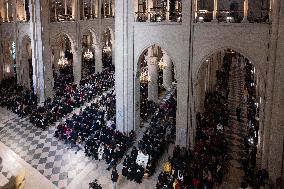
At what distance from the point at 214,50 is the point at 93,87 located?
12477 millimetres

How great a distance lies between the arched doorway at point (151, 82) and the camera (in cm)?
1742

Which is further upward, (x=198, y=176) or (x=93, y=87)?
(x=93, y=87)

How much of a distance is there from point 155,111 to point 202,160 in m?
7.77

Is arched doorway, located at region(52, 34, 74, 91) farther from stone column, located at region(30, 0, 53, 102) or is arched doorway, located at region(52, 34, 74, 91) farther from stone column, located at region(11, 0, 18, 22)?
stone column, located at region(11, 0, 18, 22)

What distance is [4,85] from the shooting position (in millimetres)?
25938

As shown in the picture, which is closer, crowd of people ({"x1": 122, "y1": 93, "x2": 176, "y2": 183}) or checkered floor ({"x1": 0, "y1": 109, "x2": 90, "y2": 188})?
crowd of people ({"x1": 122, "y1": 93, "x2": 176, "y2": 183})

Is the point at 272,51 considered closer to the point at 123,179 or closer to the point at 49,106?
the point at 123,179

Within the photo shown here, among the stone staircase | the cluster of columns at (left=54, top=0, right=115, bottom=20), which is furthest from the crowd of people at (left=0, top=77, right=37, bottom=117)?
the stone staircase

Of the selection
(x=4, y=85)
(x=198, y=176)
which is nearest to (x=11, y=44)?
(x=4, y=85)

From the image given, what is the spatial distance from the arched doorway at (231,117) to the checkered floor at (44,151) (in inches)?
230

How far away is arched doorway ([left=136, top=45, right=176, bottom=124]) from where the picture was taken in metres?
17.4

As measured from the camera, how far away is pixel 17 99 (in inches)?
848

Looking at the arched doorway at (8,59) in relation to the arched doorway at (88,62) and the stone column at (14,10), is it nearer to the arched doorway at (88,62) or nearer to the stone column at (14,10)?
the stone column at (14,10)

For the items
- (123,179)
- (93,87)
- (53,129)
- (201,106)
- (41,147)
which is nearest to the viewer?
(123,179)
